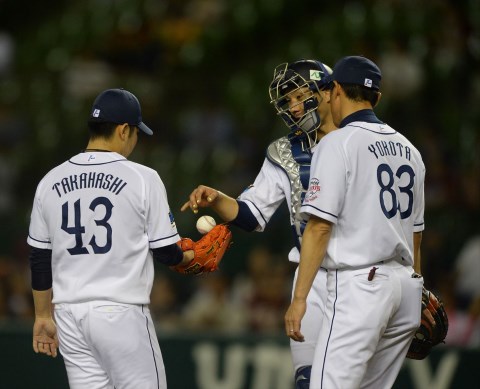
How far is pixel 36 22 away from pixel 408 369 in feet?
29.8

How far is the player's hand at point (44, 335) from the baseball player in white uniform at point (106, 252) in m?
0.15

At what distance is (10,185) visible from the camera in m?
10.4

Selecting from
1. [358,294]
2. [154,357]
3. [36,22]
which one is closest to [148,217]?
[154,357]

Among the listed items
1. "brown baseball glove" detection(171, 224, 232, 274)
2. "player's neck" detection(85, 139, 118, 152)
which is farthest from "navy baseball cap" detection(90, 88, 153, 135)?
"brown baseball glove" detection(171, 224, 232, 274)

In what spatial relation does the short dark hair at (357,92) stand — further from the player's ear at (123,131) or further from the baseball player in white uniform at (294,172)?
the player's ear at (123,131)

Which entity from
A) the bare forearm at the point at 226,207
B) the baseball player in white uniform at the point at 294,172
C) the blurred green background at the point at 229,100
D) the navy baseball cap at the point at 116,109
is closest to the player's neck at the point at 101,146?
the navy baseball cap at the point at 116,109

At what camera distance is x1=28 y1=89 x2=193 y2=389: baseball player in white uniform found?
4723 mm

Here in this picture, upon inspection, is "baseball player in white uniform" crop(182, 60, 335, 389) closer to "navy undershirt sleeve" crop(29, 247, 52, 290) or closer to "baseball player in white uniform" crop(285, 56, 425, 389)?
"baseball player in white uniform" crop(285, 56, 425, 389)

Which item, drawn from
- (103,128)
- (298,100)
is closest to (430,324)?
(298,100)

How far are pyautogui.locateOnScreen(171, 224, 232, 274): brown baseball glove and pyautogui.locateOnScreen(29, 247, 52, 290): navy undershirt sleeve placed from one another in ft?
2.02

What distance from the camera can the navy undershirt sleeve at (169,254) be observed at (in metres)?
4.87

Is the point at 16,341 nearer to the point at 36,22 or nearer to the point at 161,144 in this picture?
the point at 161,144

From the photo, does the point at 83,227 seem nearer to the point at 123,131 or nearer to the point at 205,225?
the point at 123,131

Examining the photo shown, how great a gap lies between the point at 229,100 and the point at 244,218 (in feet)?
19.1
